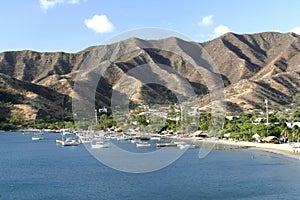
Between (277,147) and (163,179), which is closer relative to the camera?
(163,179)

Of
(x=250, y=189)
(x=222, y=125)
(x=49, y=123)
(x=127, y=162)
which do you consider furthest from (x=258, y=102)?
(x=250, y=189)

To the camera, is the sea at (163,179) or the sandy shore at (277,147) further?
the sandy shore at (277,147)

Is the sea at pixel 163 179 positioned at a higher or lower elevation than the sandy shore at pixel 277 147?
lower

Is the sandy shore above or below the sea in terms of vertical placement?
above

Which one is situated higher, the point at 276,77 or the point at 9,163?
the point at 276,77

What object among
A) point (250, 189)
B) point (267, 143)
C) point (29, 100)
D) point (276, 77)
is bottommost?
point (250, 189)

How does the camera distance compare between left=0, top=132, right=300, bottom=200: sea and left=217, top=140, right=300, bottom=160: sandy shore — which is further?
left=217, top=140, right=300, bottom=160: sandy shore

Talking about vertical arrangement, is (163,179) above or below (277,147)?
below

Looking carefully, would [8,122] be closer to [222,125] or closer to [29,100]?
[29,100]
